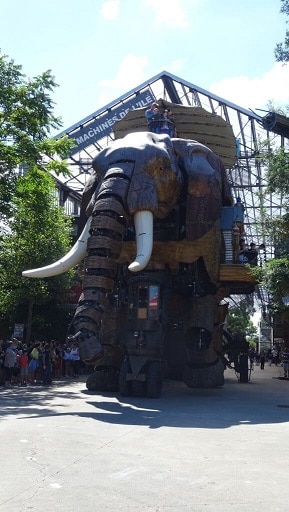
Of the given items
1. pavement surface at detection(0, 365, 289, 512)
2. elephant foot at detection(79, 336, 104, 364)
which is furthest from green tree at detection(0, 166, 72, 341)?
pavement surface at detection(0, 365, 289, 512)

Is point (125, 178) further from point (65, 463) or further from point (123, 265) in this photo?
point (65, 463)

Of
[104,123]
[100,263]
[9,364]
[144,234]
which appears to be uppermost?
[104,123]

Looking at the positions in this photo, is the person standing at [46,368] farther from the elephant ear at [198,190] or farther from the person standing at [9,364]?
the elephant ear at [198,190]

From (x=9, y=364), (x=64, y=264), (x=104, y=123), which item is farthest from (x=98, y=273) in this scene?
(x=104, y=123)

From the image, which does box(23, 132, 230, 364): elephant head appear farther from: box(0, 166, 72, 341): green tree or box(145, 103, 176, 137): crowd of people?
box(0, 166, 72, 341): green tree

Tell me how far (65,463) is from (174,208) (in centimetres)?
868

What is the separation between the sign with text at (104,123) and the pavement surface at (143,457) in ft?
90.7

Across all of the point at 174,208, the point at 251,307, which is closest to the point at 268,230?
the point at 174,208

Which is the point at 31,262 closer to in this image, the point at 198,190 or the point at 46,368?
the point at 46,368

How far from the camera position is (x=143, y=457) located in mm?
7309

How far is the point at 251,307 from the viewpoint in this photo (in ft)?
203

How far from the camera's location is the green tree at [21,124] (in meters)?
18.2

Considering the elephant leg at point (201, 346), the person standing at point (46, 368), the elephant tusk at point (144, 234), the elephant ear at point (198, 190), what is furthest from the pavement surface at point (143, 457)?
the person standing at point (46, 368)

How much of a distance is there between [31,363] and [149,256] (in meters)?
9.21
